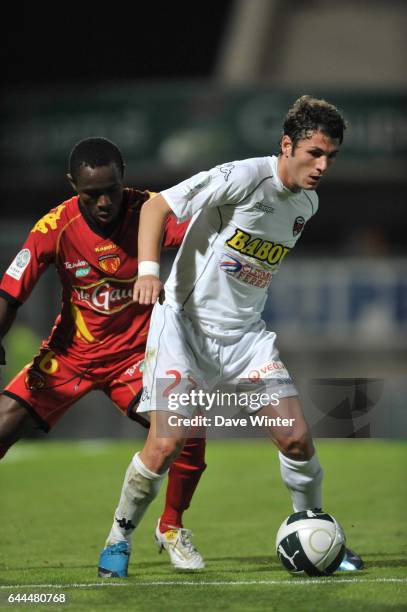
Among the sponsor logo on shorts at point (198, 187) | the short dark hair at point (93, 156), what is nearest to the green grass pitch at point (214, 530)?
the sponsor logo on shorts at point (198, 187)

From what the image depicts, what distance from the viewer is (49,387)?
5.92m

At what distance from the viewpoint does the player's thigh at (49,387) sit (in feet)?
19.3

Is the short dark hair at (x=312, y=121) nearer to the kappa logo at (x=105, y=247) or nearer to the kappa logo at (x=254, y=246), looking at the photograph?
the kappa logo at (x=254, y=246)

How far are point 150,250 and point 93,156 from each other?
74 centimetres

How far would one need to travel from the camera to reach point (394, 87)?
63.6 ft

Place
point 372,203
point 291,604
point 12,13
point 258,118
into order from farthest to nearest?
point 12,13, point 372,203, point 258,118, point 291,604

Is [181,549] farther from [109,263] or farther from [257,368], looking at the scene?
[109,263]

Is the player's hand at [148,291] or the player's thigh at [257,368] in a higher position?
the player's hand at [148,291]

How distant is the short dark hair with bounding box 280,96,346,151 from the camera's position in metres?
5.22

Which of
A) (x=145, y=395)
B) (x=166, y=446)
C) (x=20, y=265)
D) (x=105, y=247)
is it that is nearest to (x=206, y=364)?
(x=145, y=395)

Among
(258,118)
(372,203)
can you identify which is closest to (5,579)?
(258,118)

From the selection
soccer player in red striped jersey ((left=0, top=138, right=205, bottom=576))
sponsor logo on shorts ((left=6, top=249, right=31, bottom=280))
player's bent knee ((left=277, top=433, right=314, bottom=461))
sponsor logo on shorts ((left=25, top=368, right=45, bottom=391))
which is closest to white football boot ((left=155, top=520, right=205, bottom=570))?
soccer player in red striped jersey ((left=0, top=138, right=205, bottom=576))

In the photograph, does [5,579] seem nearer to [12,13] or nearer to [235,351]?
[235,351]

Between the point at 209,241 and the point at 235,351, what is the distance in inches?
20.4
